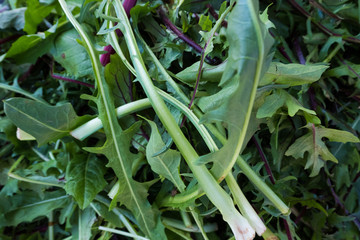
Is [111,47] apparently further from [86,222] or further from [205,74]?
[86,222]

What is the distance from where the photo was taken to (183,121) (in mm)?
678

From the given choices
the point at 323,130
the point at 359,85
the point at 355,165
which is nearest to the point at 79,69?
the point at 323,130

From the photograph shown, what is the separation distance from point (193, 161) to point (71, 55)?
49 centimetres

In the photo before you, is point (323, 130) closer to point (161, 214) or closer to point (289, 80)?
point (289, 80)

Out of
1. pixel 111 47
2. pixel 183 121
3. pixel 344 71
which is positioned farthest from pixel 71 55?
pixel 344 71

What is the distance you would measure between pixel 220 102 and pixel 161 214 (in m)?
0.46

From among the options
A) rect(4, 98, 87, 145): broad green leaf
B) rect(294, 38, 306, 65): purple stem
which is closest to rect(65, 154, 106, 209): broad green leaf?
rect(4, 98, 87, 145): broad green leaf

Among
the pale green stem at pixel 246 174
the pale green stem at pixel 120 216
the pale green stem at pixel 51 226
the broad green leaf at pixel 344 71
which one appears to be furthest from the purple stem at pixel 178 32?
the pale green stem at pixel 51 226

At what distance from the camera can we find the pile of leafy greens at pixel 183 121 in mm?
584

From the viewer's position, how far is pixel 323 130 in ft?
2.28

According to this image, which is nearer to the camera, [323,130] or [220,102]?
[220,102]

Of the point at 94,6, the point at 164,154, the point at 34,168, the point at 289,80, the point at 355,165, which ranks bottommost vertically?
the point at 355,165

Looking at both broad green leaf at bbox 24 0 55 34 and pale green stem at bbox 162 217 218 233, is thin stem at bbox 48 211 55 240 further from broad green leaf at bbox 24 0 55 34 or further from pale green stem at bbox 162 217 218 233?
broad green leaf at bbox 24 0 55 34

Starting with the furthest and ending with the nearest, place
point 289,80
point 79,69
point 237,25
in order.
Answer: point 79,69
point 289,80
point 237,25
